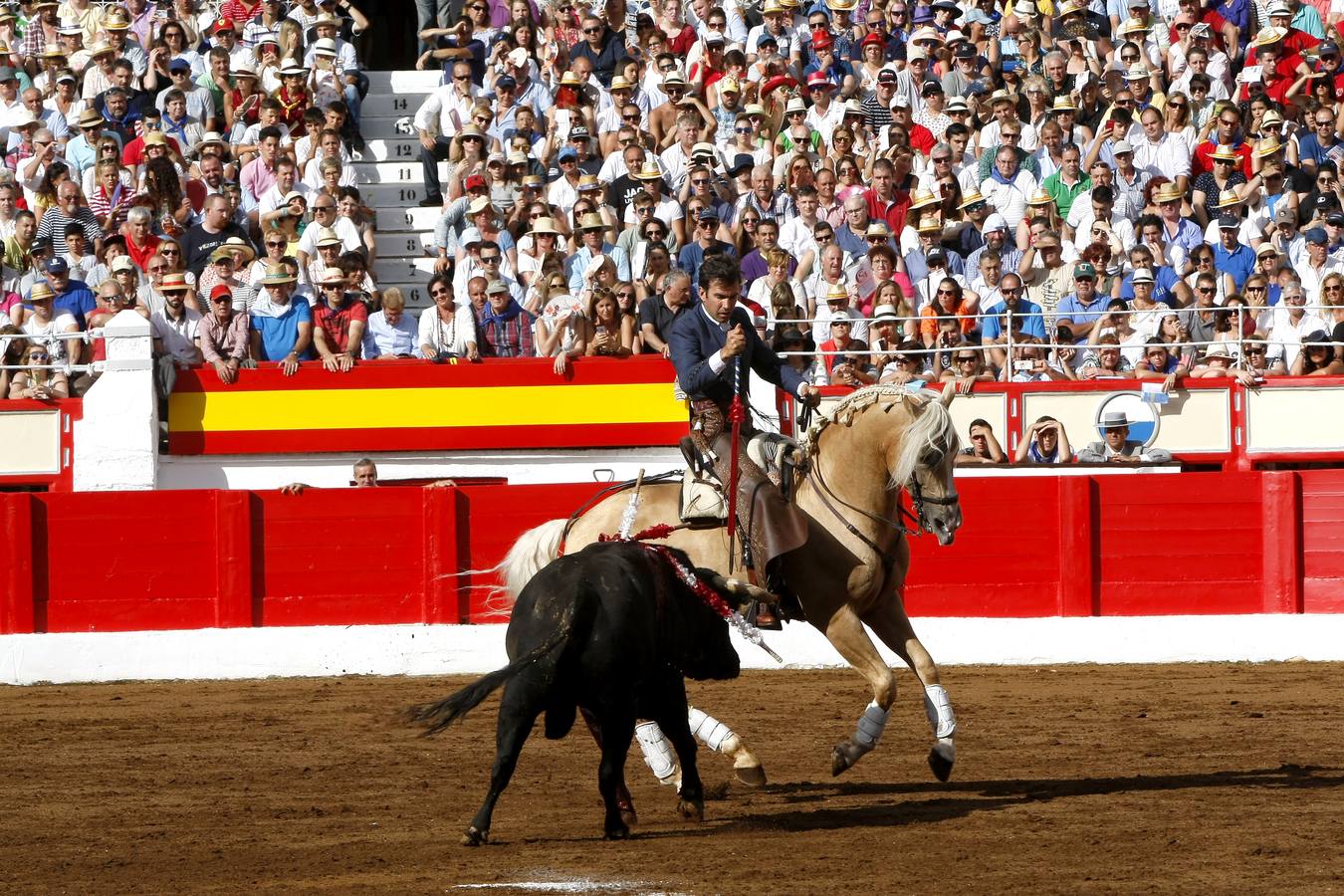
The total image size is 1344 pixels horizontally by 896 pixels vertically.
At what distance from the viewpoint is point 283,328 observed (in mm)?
14586

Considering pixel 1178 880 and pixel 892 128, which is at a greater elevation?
pixel 892 128

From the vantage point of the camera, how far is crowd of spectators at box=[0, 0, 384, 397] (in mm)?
14531

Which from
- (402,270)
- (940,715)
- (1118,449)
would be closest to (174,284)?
(402,270)

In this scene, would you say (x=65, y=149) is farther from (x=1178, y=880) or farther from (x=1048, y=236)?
(x=1178, y=880)

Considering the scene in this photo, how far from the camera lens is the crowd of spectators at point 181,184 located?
14531 mm

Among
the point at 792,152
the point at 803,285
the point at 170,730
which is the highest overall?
the point at 792,152

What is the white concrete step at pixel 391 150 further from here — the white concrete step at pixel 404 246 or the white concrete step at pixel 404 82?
the white concrete step at pixel 404 246

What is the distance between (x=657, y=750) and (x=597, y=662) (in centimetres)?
100

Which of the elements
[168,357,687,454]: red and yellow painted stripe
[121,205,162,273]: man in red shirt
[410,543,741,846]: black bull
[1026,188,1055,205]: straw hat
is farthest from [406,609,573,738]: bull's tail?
[1026,188,1055,205]: straw hat

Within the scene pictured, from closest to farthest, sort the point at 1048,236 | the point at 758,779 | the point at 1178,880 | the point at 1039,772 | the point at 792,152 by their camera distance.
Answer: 1. the point at 1178,880
2. the point at 758,779
3. the point at 1039,772
4. the point at 1048,236
5. the point at 792,152

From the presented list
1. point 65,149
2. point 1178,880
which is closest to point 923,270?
point 65,149

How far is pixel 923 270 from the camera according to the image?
15.8 m

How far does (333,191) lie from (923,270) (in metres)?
4.91

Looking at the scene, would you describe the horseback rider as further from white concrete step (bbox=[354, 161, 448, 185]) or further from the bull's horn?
white concrete step (bbox=[354, 161, 448, 185])
